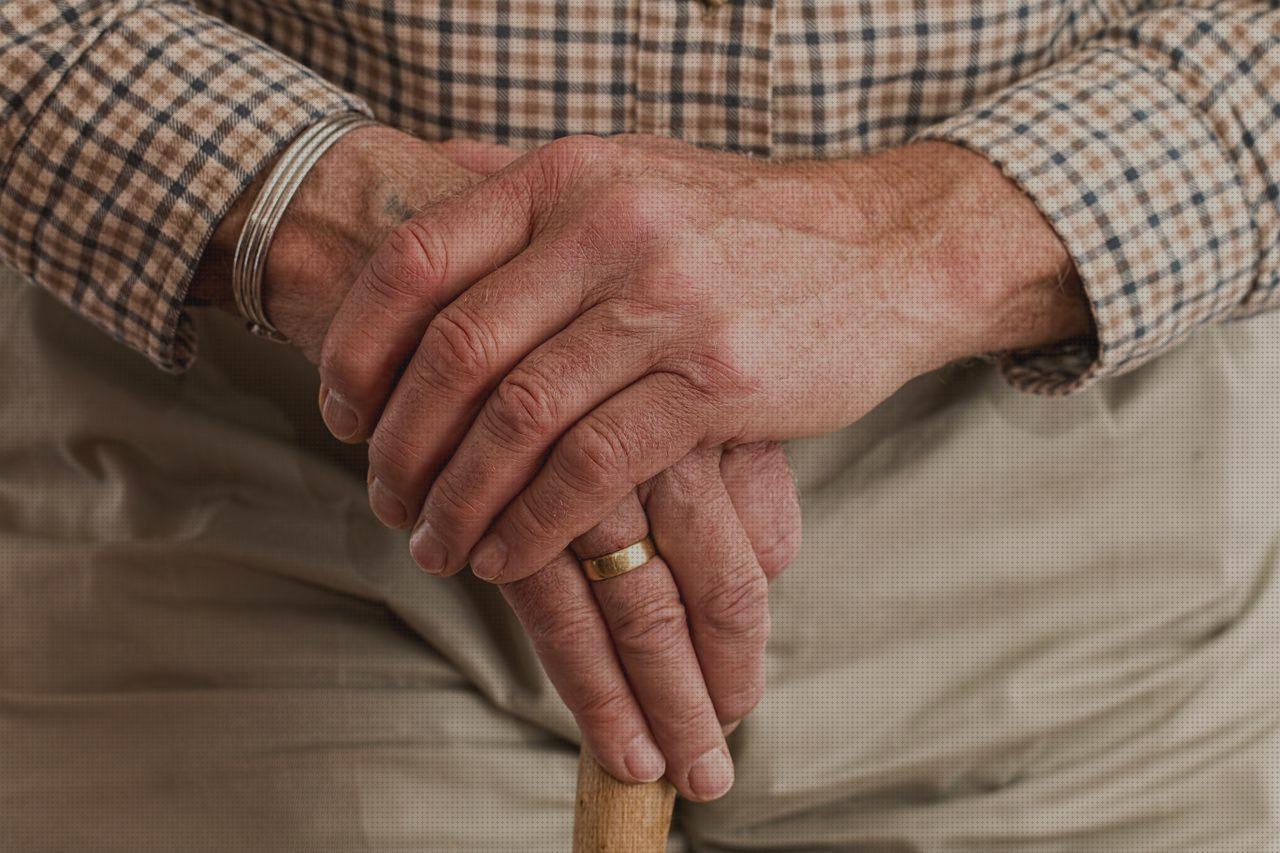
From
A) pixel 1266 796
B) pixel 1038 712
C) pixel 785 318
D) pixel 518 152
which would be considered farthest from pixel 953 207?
pixel 1266 796

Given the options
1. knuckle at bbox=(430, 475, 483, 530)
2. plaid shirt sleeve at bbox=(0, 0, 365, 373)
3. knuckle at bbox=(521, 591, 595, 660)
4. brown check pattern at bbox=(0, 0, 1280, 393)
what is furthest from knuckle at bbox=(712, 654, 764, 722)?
plaid shirt sleeve at bbox=(0, 0, 365, 373)

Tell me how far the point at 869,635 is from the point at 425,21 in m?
0.57

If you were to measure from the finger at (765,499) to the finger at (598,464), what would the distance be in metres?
0.08

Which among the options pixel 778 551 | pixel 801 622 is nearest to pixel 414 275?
pixel 778 551

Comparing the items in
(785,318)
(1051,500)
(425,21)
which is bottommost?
(1051,500)

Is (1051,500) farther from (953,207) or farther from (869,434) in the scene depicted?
(953,207)

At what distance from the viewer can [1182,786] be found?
940 millimetres

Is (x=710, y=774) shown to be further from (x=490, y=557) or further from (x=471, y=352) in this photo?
(x=471, y=352)

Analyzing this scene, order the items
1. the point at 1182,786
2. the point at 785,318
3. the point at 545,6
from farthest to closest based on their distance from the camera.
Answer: the point at 1182,786 → the point at 545,6 → the point at 785,318

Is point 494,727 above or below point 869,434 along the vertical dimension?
below

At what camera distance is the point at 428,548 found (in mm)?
735

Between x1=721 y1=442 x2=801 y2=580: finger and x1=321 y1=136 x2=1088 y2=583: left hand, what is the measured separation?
0.04m

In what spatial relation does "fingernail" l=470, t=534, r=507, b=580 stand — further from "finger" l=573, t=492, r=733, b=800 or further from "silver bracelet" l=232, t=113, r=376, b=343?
"silver bracelet" l=232, t=113, r=376, b=343

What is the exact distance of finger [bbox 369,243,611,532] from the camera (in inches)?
26.7
